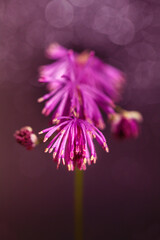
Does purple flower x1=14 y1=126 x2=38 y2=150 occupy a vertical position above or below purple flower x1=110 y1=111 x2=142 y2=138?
below

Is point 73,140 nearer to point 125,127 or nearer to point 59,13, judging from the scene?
point 125,127

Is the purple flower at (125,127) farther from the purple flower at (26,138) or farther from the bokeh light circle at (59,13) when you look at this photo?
the bokeh light circle at (59,13)

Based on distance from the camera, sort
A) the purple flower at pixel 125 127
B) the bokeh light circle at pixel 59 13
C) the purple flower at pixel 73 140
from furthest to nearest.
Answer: the bokeh light circle at pixel 59 13
the purple flower at pixel 125 127
the purple flower at pixel 73 140

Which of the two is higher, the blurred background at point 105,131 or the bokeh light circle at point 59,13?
the bokeh light circle at point 59,13

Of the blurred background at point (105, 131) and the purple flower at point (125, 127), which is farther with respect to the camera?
the blurred background at point (105, 131)

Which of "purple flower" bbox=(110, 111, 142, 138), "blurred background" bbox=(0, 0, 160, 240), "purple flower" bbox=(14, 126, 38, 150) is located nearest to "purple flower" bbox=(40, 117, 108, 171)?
"purple flower" bbox=(14, 126, 38, 150)

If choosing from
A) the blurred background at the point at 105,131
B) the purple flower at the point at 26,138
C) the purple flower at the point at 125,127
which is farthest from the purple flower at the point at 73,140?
the blurred background at the point at 105,131

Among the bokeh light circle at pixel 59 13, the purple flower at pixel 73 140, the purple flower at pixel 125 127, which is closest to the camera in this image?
the purple flower at pixel 73 140

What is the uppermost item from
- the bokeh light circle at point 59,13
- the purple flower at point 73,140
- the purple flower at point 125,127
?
the bokeh light circle at point 59,13

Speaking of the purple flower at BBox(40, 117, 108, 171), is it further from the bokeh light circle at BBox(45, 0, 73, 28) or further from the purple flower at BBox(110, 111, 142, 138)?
the bokeh light circle at BBox(45, 0, 73, 28)
